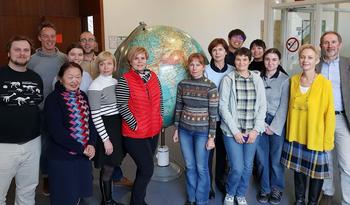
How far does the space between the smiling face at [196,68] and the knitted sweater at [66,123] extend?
31.7 inches

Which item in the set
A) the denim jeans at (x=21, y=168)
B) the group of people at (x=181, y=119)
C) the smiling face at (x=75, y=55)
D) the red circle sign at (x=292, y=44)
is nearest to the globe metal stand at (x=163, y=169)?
the group of people at (x=181, y=119)

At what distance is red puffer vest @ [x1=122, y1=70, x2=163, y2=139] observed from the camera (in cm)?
231

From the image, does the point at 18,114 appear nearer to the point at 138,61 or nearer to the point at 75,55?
the point at 75,55

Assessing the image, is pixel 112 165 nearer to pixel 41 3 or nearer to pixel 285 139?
pixel 285 139

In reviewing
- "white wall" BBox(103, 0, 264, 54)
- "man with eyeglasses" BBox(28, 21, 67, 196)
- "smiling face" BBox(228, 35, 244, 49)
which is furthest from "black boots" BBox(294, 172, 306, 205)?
"white wall" BBox(103, 0, 264, 54)

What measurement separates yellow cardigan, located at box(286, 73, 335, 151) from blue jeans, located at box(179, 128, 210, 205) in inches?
28.2

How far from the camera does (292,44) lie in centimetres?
557

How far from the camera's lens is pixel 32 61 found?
2.67 meters

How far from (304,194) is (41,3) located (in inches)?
217

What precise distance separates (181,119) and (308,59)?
3.33ft

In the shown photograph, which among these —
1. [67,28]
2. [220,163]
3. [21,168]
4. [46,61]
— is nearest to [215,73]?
[220,163]

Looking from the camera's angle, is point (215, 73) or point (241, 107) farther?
point (215, 73)

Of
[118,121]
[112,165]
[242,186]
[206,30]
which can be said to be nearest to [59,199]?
[112,165]

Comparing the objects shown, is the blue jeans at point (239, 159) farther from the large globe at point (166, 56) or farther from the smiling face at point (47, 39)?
the smiling face at point (47, 39)
